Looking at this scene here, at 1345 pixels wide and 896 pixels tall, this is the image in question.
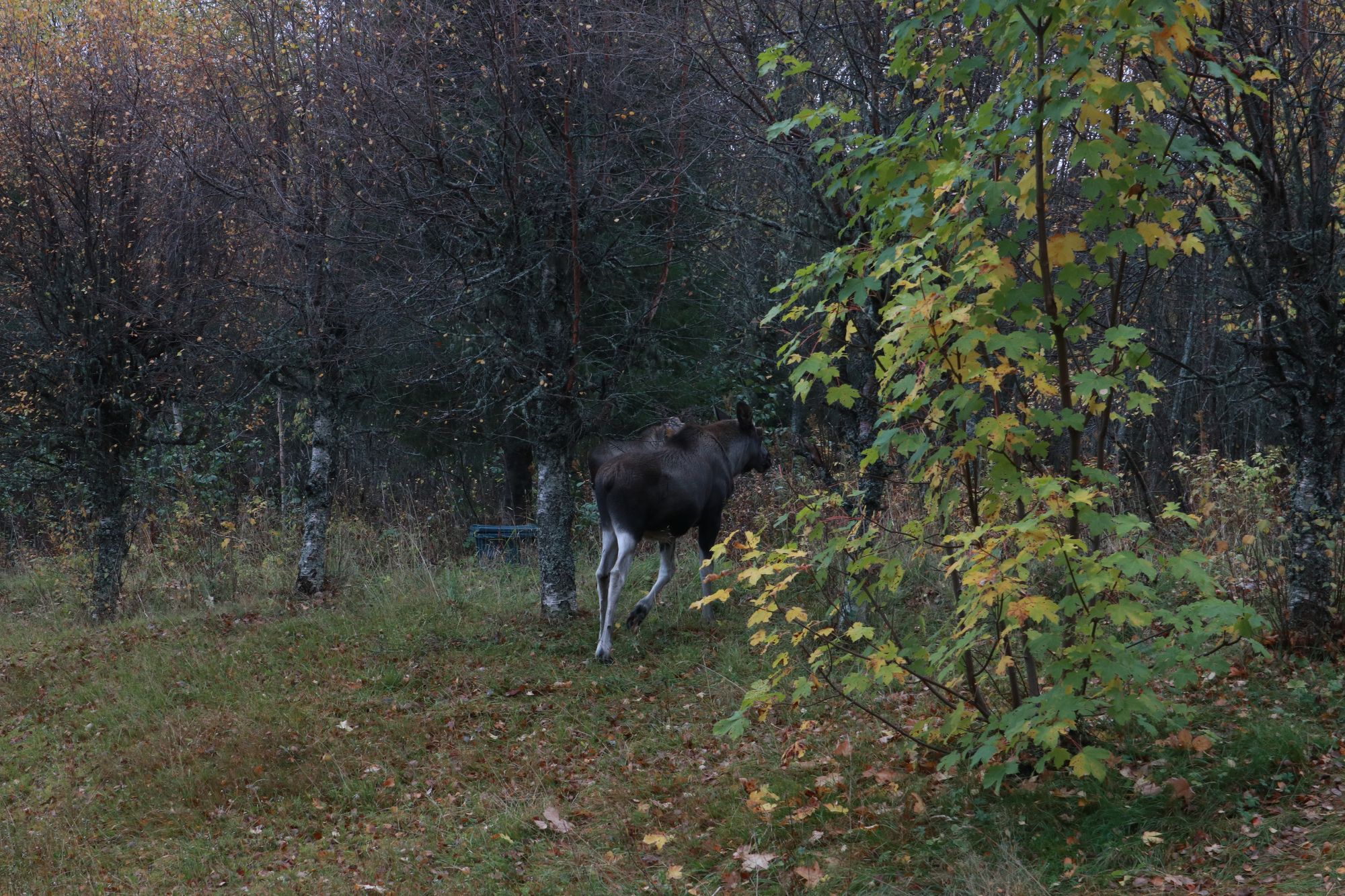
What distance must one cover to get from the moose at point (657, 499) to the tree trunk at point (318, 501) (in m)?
4.27

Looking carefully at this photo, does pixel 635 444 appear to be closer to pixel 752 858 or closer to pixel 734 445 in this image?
pixel 734 445

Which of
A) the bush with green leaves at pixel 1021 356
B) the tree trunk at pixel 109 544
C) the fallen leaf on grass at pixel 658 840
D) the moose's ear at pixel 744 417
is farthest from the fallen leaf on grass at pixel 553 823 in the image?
the tree trunk at pixel 109 544

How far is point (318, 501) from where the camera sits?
527 inches

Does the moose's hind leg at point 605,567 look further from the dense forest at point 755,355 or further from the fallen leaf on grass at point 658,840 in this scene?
the fallen leaf on grass at point 658,840

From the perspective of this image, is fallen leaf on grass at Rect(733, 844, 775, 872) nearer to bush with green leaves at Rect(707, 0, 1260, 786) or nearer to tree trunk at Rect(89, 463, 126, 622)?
bush with green leaves at Rect(707, 0, 1260, 786)

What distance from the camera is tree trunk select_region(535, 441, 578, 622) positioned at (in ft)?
37.0

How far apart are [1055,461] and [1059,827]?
767cm

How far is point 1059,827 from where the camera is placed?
538cm

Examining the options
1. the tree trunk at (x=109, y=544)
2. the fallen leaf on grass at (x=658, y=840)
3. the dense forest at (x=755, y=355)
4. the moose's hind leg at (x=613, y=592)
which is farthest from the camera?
the tree trunk at (x=109, y=544)

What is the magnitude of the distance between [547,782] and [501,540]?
26.9 ft

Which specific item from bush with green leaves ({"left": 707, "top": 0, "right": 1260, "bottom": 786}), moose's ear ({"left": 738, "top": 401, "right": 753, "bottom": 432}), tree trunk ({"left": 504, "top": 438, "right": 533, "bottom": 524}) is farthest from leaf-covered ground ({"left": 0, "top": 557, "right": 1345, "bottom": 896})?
tree trunk ({"left": 504, "top": 438, "right": 533, "bottom": 524})

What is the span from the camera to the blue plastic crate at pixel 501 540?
15094mm

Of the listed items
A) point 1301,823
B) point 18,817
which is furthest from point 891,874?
point 18,817

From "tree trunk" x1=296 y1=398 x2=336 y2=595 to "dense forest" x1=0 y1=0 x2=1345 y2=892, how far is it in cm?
5
